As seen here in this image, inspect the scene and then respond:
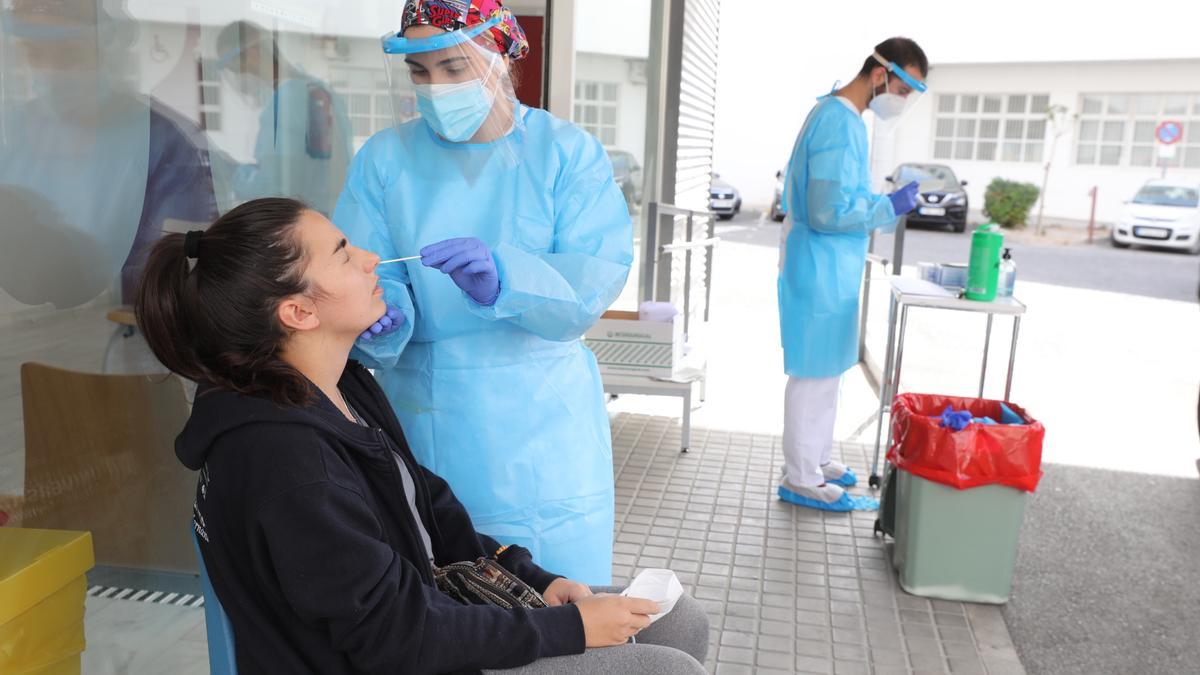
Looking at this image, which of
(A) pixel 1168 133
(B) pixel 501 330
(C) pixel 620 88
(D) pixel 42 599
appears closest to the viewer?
(D) pixel 42 599

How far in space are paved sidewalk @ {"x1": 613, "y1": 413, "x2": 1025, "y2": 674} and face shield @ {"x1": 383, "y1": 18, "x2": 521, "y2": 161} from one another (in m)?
1.60

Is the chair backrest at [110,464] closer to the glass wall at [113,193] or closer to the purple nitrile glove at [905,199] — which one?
the glass wall at [113,193]

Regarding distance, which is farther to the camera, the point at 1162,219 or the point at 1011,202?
the point at 1011,202

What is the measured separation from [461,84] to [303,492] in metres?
0.80

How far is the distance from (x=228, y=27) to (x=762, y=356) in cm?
489

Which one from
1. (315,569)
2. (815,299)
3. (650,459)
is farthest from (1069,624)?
(315,569)

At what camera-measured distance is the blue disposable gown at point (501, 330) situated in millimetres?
1670

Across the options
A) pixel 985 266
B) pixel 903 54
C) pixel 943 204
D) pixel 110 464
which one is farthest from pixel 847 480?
pixel 943 204

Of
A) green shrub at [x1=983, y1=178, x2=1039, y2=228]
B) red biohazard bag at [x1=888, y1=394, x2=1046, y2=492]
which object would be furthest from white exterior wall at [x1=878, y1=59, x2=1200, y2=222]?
red biohazard bag at [x1=888, y1=394, x2=1046, y2=492]

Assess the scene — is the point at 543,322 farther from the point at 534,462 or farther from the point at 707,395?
the point at 707,395

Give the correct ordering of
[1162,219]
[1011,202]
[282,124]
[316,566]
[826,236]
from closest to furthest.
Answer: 1. [316,566]
2. [282,124]
3. [826,236]
4. [1162,219]
5. [1011,202]

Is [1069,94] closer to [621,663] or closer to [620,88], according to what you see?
[620,88]

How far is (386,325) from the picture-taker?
5.14ft

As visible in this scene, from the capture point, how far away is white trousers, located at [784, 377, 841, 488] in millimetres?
3576
